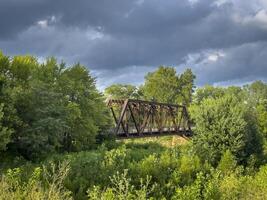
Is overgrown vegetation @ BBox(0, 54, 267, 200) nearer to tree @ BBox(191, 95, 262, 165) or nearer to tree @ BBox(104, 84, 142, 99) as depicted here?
tree @ BBox(191, 95, 262, 165)

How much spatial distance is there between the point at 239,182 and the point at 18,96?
1550 cm

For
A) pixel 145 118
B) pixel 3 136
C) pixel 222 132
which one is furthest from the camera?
pixel 145 118

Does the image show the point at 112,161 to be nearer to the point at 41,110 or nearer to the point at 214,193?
the point at 214,193

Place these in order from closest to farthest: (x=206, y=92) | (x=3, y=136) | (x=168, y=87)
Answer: (x=3, y=136), (x=168, y=87), (x=206, y=92)

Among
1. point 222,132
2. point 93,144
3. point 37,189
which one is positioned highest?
point 222,132

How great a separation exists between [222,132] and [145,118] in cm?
2206

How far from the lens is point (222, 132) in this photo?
3069 centimetres

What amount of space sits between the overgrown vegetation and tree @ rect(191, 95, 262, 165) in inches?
2.8

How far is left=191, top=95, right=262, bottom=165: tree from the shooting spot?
30.3 meters

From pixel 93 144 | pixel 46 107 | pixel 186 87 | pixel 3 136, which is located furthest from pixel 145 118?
pixel 186 87

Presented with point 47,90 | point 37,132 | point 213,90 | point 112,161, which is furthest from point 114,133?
point 213,90

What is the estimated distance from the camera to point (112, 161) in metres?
21.9

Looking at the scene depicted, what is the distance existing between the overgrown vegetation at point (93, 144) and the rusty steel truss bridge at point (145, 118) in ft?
24.1

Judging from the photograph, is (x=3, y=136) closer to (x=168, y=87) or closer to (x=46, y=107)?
(x=46, y=107)
